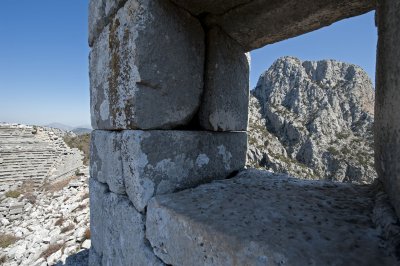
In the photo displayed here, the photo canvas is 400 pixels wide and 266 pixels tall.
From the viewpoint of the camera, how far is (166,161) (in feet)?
5.53

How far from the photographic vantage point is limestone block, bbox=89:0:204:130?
62.1 inches

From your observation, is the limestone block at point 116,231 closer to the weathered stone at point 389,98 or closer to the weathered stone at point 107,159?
the weathered stone at point 107,159

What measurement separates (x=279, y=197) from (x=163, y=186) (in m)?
0.73

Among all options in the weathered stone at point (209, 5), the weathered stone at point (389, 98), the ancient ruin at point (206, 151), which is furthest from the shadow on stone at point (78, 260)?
the weathered stone at point (389, 98)

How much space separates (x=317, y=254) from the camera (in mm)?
887

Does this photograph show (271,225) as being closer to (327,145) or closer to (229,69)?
(229,69)

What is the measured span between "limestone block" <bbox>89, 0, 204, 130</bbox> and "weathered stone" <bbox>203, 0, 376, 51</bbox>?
0.28 metres

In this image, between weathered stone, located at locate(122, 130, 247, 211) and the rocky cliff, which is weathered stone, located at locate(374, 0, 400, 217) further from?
the rocky cliff

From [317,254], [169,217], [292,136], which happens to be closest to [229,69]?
[169,217]

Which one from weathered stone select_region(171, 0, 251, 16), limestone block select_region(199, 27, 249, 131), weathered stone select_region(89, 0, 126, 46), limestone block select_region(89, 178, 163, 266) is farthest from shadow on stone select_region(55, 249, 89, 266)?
weathered stone select_region(171, 0, 251, 16)

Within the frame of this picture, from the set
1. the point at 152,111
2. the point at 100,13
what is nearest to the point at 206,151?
the point at 152,111

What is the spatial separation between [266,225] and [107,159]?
138 cm

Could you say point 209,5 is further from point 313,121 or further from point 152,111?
point 313,121

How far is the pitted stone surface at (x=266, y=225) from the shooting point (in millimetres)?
916
